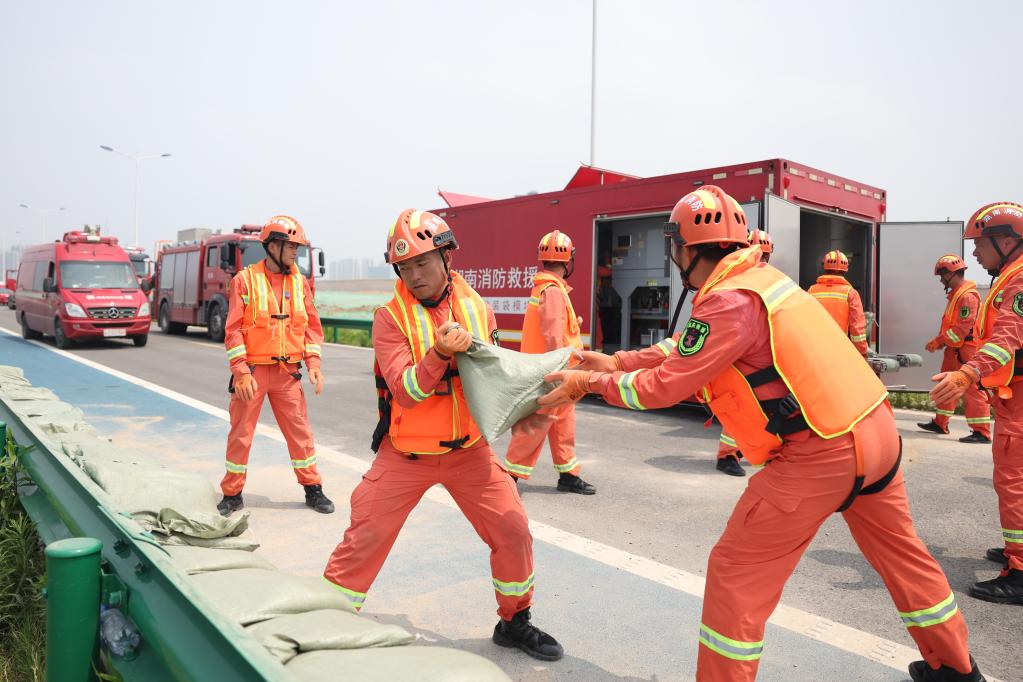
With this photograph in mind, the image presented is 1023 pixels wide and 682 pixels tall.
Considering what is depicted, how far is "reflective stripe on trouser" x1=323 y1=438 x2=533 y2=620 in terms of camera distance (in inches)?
121

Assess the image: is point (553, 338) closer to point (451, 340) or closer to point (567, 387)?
point (567, 387)

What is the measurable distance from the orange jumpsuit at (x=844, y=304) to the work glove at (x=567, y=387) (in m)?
6.50

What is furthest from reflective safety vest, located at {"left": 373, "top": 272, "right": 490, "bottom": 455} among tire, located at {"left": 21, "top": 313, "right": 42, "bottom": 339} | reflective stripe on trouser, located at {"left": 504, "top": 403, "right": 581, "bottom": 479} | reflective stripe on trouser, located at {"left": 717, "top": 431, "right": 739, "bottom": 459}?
tire, located at {"left": 21, "top": 313, "right": 42, "bottom": 339}

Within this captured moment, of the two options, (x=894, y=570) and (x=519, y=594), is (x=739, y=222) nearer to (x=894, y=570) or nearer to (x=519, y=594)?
(x=894, y=570)

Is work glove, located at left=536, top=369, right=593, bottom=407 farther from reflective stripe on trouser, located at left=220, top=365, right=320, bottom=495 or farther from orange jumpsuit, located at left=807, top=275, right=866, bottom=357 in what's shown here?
orange jumpsuit, located at left=807, top=275, right=866, bottom=357

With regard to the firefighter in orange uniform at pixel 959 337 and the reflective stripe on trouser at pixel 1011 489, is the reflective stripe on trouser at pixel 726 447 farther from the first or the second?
the firefighter in orange uniform at pixel 959 337

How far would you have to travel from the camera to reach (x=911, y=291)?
977 cm

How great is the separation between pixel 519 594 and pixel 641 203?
24.5 ft

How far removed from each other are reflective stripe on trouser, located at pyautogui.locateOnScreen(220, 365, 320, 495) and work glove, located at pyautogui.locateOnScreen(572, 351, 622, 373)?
9.29 feet

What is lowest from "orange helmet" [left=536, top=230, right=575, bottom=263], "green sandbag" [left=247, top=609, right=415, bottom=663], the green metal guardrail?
"green sandbag" [left=247, top=609, right=415, bottom=663]

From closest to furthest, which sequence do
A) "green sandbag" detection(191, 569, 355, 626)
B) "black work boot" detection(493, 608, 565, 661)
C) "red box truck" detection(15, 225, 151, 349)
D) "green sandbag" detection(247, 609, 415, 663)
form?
"green sandbag" detection(247, 609, 415, 663) < "green sandbag" detection(191, 569, 355, 626) < "black work boot" detection(493, 608, 565, 661) < "red box truck" detection(15, 225, 151, 349)

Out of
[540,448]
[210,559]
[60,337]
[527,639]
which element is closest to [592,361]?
[527,639]

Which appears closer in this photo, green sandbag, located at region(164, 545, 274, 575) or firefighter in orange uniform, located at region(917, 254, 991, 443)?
green sandbag, located at region(164, 545, 274, 575)

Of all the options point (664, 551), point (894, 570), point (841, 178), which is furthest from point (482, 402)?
point (841, 178)
